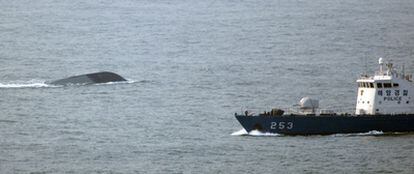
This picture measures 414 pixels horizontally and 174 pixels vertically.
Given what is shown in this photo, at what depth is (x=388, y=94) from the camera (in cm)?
13350

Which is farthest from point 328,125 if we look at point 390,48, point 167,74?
point 390,48

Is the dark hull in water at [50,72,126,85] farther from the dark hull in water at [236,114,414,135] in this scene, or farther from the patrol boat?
the dark hull in water at [236,114,414,135]

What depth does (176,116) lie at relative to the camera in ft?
481

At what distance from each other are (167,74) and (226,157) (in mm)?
60118

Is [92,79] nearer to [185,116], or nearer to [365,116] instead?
[185,116]

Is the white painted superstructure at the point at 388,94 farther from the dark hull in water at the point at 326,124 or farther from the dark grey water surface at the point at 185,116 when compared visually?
the dark grey water surface at the point at 185,116

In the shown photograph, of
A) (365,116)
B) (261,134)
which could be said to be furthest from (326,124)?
(261,134)

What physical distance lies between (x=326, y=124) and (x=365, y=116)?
9.59 ft

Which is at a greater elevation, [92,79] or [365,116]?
[92,79]

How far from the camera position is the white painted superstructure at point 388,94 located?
133375 mm

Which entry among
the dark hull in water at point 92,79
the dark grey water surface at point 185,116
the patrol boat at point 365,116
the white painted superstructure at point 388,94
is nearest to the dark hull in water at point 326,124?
the patrol boat at point 365,116

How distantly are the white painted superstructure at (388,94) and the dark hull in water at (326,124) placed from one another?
1298mm

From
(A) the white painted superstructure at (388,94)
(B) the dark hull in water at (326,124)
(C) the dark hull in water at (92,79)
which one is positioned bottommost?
(B) the dark hull in water at (326,124)

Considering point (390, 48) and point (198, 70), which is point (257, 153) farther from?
point (390, 48)
